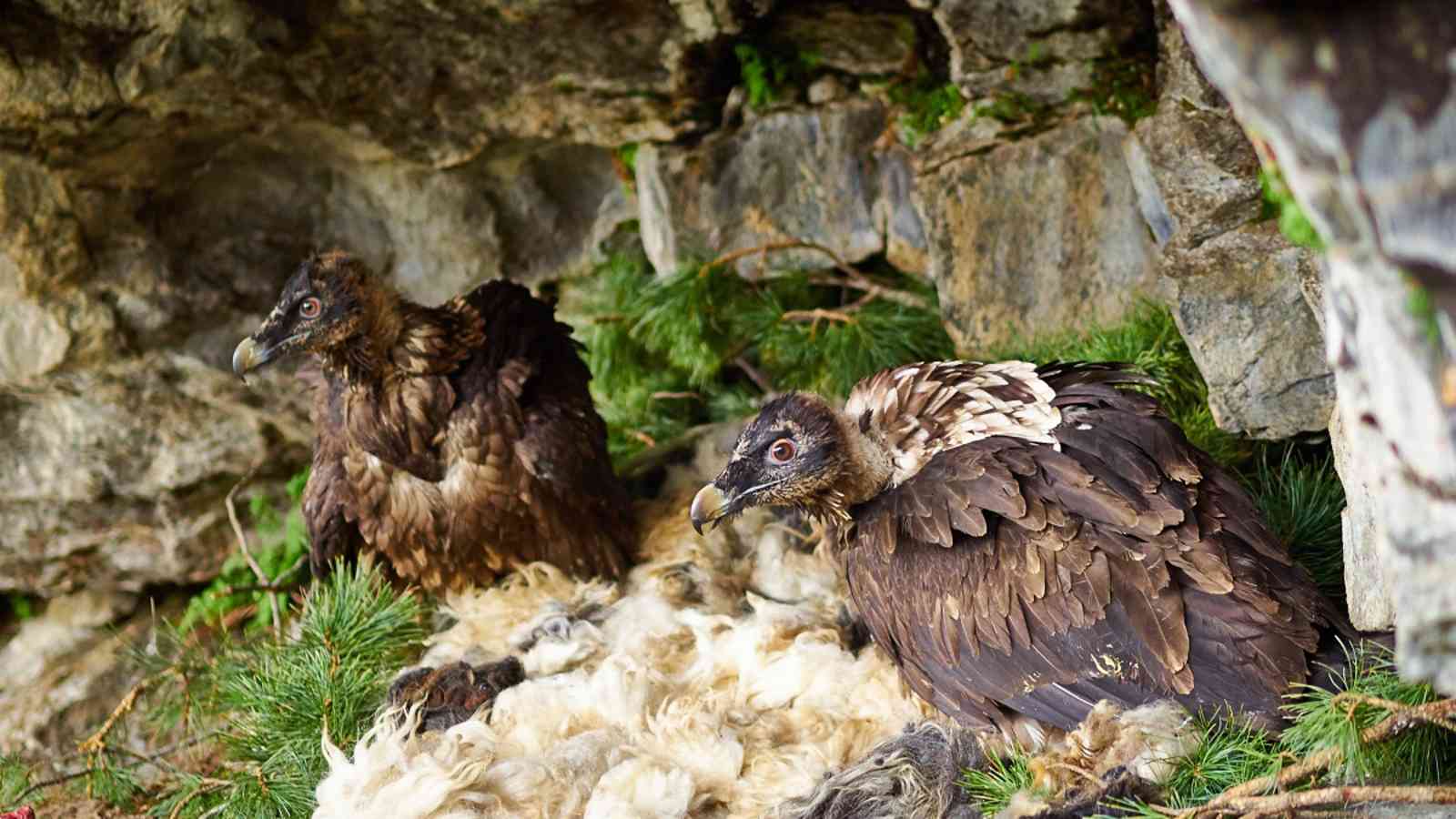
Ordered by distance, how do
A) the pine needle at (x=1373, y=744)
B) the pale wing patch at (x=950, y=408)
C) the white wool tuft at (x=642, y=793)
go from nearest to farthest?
1. the pine needle at (x=1373, y=744)
2. the white wool tuft at (x=642, y=793)
3. the pale wing patch at (x=950, y=408)

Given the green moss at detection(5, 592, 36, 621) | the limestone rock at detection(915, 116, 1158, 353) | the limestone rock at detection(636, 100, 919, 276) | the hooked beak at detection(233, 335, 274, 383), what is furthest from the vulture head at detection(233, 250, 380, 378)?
the green moss at detection(5, 592, 36, 621)

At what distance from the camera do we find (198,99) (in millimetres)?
3113

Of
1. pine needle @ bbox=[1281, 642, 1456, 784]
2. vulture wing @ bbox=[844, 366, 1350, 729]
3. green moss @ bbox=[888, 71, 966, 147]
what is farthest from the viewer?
green moss @ bbox=[888, 71, 966, 147]

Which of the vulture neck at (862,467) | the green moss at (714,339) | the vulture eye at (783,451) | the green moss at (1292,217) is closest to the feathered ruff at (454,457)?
the green moss at (714,339)

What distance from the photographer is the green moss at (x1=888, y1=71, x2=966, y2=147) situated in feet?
10.4

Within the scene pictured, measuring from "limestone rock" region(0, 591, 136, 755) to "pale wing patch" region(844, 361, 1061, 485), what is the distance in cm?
259

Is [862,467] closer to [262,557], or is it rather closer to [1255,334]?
[1255,334]

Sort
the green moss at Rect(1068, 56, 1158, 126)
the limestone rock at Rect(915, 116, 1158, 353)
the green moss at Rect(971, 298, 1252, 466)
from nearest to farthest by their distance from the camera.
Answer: the green moss at Rect(971, 298, 1252, 466) < the green moss at Rect(1068, 56, 1158, 126) < the limestone rock at Rect(915, 116, 1158, 353)

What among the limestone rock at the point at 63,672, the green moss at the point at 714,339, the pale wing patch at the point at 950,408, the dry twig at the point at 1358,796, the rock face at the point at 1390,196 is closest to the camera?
the rock face at the point at 1390,196

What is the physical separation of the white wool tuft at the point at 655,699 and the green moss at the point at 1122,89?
1.25m

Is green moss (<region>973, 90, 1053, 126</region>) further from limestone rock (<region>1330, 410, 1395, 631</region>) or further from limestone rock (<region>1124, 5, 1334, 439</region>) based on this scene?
limestone rock (<region>1330, 410, 1395, 631</region>)

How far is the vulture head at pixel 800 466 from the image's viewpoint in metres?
2.33

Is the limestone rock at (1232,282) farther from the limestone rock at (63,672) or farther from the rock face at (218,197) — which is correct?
the limestone rock at (63,672)

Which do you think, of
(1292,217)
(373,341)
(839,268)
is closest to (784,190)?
(839,268)
